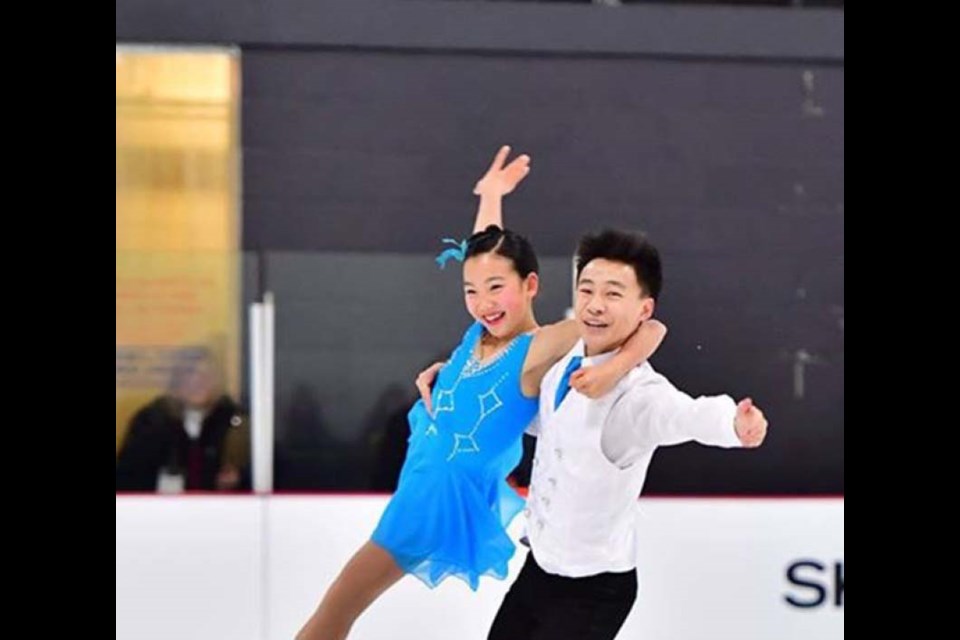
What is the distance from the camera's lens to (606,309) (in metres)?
2.58

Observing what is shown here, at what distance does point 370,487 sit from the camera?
2.77m

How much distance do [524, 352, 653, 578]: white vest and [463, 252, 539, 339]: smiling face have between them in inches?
5.3

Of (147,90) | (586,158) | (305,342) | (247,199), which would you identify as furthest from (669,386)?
(147,90)

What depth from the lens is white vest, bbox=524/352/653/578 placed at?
8.39 ft

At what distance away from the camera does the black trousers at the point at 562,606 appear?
2.59 m

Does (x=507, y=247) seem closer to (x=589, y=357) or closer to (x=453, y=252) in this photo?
(x=453, y=252)

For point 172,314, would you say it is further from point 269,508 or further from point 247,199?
point 269,508

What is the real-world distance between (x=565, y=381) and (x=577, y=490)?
216mm

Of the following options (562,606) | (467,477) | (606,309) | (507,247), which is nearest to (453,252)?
(507,247)

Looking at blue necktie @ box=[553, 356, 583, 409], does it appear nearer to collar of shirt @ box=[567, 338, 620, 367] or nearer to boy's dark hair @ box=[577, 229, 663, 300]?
collar of shirt @ box=[567, 338, 620, 367]

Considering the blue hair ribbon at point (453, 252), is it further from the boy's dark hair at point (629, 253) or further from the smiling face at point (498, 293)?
the boy's dark hair at point (629, 253)

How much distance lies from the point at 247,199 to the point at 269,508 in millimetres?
664

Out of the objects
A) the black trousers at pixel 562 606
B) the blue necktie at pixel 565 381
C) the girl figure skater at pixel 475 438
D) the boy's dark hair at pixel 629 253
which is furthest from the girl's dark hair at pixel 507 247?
the black trousers at pixel 562 606

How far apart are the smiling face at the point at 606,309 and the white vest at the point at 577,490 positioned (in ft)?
0.23
